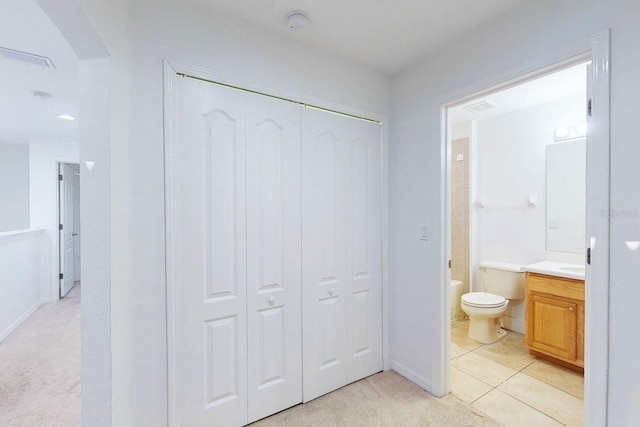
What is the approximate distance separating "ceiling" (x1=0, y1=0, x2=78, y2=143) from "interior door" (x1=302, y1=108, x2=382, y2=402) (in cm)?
168

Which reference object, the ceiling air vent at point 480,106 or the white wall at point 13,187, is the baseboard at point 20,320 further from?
the ceiling air vent at point 480,106

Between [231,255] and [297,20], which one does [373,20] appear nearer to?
[297,20]

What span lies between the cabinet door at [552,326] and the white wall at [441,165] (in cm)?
118

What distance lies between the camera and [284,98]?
1.92m

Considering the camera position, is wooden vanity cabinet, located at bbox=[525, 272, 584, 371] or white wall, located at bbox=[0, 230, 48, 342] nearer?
wooden vanity cabinet, located at bbox=[525, 272, 584, 371]

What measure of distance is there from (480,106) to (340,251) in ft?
7.33

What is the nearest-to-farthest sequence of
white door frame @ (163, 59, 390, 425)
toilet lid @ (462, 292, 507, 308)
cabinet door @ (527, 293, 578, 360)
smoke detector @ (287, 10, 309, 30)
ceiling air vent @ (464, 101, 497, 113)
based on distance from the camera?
white door frame @ (163, 59, 390, 425) → smoke detector @ (287, 10, 309, 30) → cabinet door @ (527, 293, 578, 360) → toilet lid @ (462, 292, 507, 308) → ceiling air vent @ (464, 101, 497, 113)

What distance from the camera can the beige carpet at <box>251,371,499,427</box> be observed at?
70.8 inches

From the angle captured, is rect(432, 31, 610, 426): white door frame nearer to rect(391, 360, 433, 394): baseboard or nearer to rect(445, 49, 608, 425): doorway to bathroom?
rect(445, 49, 608, 425): doorway to bathroom

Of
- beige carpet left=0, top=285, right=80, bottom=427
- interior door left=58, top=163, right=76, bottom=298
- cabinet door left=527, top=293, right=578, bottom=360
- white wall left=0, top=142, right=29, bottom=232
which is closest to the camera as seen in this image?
beige carpet left=0, top=285, right=80, bottom=427

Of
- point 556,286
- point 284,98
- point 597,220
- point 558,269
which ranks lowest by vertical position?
point 556,286

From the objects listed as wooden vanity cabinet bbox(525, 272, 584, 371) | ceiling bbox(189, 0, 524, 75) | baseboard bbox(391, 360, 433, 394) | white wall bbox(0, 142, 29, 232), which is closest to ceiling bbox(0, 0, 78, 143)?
white wall bbox(0, 142, 29, 232)

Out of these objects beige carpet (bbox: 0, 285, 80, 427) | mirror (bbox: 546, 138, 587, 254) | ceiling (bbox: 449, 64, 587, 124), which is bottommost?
beige carpet (bbox: 0, 285, 80, 427)

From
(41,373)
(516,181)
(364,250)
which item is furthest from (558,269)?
(41,373)
